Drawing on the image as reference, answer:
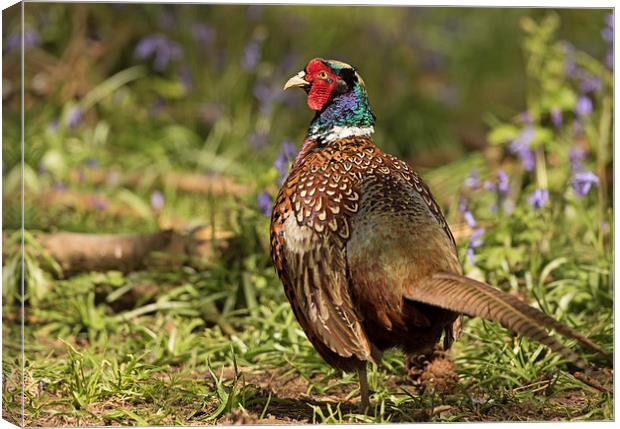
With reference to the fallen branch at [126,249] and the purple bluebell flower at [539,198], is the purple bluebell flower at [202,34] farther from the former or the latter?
the purple bluebell flower at [539,198]

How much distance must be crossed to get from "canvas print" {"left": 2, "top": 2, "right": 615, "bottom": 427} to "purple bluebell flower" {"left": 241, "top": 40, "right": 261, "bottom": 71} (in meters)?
0.05

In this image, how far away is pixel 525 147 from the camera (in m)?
7.67

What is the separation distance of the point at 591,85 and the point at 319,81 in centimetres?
341

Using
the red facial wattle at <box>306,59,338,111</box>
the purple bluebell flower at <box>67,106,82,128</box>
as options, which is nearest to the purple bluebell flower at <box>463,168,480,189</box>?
the red facial wattle at <box>306,59,338,111</box>

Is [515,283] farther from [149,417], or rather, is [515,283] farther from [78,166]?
[78,166]

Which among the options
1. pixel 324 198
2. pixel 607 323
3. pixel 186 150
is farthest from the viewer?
pixel 186 150

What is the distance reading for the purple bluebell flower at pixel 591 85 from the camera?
8219mm

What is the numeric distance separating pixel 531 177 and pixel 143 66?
3.93 metres

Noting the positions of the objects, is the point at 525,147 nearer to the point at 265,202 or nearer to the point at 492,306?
the point at 265,202

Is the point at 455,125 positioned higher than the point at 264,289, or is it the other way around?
the point at 455,125

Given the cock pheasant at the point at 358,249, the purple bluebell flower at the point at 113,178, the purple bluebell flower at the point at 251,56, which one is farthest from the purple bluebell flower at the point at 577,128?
the purple bluebell flower at the point at 113,178

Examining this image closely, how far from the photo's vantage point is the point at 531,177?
8.32 m

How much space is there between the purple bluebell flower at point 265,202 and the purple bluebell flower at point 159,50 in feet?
11.5

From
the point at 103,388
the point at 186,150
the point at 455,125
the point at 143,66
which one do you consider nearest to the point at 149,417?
the point at 103,388
